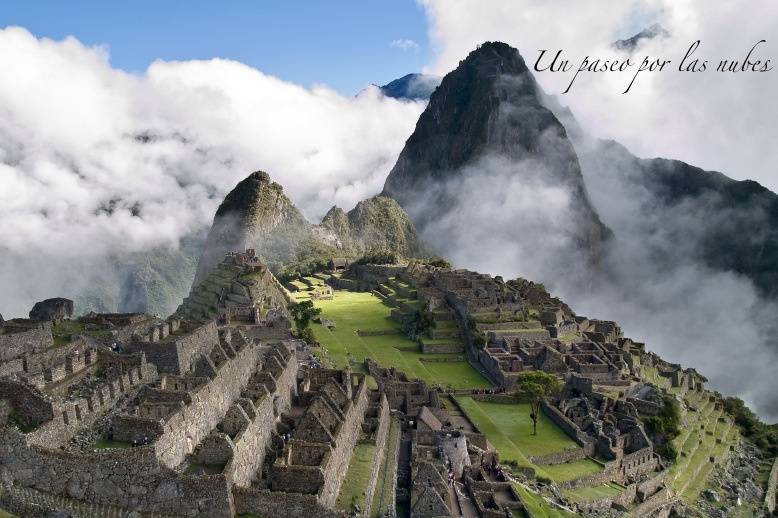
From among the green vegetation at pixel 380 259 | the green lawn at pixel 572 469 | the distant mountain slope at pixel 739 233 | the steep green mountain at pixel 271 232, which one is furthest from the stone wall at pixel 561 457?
the distant mountain slope at pixel 739 233

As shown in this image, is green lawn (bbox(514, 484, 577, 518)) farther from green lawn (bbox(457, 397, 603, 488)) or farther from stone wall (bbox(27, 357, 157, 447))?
stone wall (bbox(27, 357, 157, 447))

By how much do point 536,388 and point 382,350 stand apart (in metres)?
15.9

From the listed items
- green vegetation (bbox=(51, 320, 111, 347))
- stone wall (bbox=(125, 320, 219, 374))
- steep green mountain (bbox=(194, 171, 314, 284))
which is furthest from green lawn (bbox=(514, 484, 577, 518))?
steep green mountain (bbox=(194, 171, 314, 284))

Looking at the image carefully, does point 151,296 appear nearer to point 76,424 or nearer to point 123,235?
point 123,235

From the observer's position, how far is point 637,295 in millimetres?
191000

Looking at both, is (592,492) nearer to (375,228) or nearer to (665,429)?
(665,429)

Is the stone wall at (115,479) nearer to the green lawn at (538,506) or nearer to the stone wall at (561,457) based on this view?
the green lawn at (538,506)

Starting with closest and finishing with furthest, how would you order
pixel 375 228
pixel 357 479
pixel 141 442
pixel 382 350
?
pixel 141 442, pixel 357 479, pixel 382 350, pixel 375 228

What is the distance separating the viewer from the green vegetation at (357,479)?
22428 millimetres

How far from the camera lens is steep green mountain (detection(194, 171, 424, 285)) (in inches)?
4456

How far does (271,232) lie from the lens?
403 feet

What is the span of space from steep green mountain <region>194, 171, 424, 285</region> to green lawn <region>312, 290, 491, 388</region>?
42.5m

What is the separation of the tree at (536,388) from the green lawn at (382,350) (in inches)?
192

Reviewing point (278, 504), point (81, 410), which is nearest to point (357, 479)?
point (278, 504)
